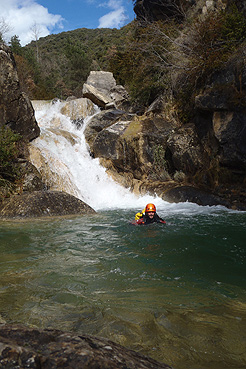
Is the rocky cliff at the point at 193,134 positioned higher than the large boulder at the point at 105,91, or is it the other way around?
the large boulder at the point at 105,91

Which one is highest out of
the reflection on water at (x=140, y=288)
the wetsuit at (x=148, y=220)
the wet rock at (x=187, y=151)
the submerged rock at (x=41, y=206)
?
the wet rock at (x=187, y=151)

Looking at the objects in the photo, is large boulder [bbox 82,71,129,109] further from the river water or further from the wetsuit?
the river water

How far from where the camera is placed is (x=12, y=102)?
1214 cm

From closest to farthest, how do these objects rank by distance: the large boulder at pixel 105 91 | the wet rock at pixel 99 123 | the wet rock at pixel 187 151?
the wet rock at pixel 187 151, the wet rock at pixel 99 123, the large boulder at pixel 105 91

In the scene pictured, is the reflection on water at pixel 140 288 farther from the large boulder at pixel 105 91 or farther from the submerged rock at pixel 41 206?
the large boulder at pixel 105 91

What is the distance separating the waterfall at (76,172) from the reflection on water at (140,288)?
16.4ft

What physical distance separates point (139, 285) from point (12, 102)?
11182mm

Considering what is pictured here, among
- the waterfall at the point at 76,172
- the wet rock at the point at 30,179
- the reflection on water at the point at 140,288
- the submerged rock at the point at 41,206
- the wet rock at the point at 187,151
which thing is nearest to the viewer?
→ the reflection on water at the point at 140,288

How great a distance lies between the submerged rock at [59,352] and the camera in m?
1.33

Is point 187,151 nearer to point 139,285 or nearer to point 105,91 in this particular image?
point 139,285

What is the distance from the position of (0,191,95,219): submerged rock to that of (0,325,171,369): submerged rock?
721cm

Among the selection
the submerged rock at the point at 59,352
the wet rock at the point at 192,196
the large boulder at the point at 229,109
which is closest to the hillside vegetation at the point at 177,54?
the large boulder at the point at 229,109

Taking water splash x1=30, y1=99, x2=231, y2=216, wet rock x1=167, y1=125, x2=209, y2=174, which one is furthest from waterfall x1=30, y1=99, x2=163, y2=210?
wet rock x1=167, y1=125, x2=209, y2=174

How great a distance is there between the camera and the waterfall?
460 inches
